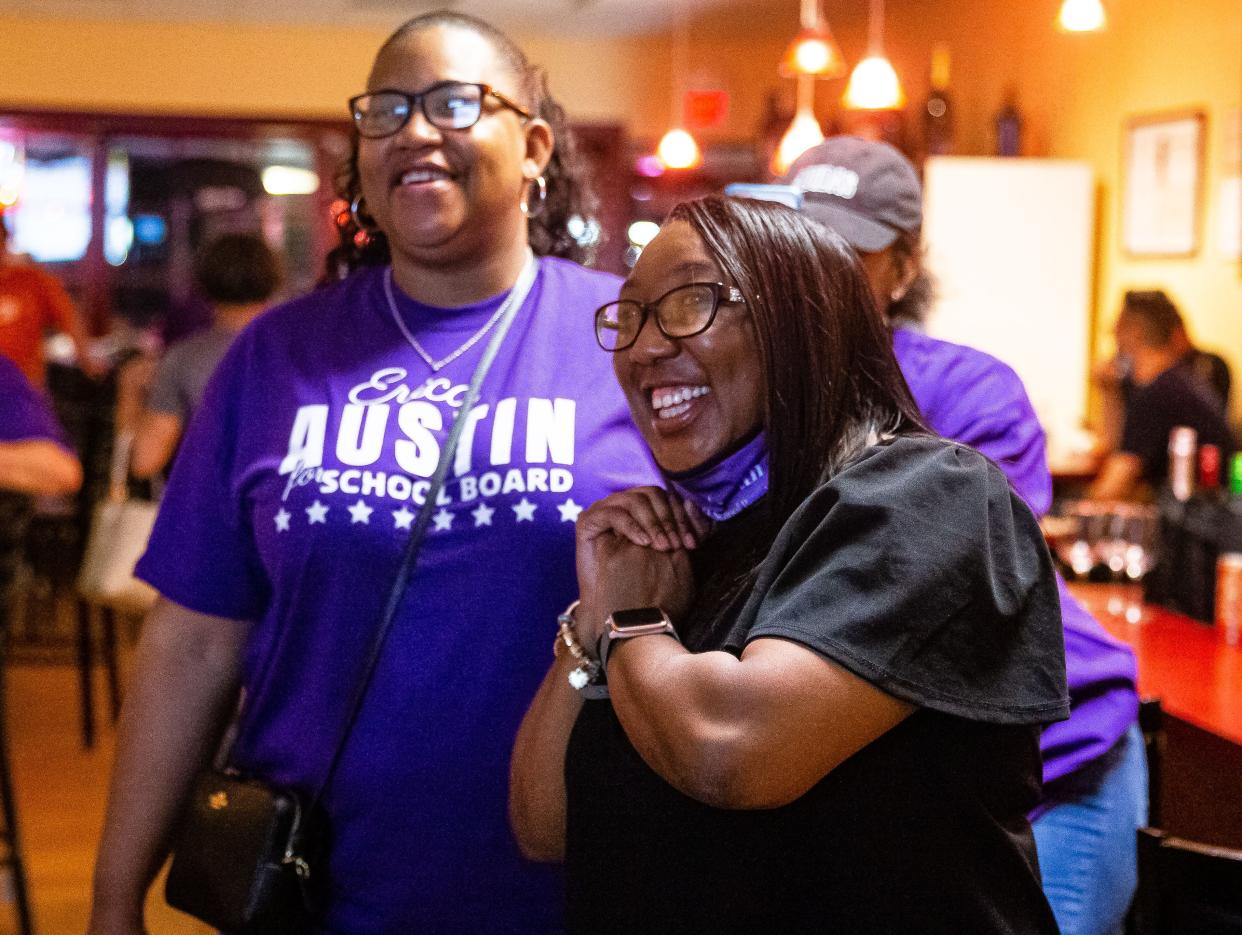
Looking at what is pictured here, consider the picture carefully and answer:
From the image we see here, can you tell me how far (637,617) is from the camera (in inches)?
49.0

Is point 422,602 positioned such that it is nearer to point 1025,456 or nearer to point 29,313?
point 1025,456

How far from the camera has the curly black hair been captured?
191 centimetres

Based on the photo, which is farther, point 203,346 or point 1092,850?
point 203,346

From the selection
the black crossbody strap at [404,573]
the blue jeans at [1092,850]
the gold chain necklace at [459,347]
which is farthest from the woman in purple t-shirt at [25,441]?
the blue jeans at [1092,850]

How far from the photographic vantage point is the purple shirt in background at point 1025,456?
1888 mm

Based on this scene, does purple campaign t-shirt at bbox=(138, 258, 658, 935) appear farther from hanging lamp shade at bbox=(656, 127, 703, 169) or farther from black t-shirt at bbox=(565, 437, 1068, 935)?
hanging lamp shade at bbox=(656, 127, 703, 169)

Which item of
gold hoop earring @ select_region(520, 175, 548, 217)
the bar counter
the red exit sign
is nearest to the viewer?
gold hoop earring @ select_region(520, 175, 548, 217)

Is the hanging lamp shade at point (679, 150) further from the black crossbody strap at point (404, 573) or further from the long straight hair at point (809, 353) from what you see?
the long straight hair at point (809, 353)

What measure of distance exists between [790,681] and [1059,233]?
660 centimetres

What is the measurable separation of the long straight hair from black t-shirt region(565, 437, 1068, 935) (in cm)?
6

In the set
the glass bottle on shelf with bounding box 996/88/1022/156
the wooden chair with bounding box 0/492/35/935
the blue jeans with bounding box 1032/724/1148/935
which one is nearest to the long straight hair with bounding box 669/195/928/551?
the blue jeans with bounding box 1032/724/1148/935

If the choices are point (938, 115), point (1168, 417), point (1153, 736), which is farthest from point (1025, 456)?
point (938, 115)

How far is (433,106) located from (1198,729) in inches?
59.0

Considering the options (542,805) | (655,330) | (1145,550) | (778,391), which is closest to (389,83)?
(655,330)
